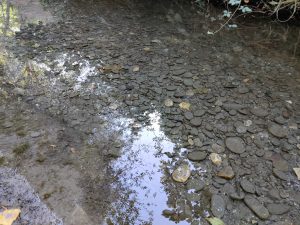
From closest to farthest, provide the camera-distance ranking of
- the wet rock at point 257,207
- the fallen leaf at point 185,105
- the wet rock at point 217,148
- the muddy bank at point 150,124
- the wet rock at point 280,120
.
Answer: the wet rock at point 257,207 < the muddy bank at point 150,124 < the wet rock at point 217,148 < the wet rock at point 280,120 < the fallen leaf at point 185,105

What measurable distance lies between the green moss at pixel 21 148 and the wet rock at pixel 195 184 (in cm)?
145

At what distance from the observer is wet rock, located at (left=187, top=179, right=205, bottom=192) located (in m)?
2.34

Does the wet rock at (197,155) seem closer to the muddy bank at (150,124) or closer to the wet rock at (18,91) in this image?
the muddy bank at (150,124)

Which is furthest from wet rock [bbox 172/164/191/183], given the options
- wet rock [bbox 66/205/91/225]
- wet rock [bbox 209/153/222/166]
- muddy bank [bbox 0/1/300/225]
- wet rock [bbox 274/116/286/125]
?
wet rock [bbox 274/116/286/125]

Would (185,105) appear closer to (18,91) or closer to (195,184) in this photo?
(195,184)

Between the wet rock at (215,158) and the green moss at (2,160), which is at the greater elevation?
the wet rock at (215,158)

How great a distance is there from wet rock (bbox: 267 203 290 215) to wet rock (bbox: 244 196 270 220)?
45 mm

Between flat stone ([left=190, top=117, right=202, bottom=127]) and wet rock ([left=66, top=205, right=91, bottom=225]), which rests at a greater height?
flat stone ([left=190, top=117, right=202, bottom=127])

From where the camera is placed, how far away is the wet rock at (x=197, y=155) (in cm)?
259

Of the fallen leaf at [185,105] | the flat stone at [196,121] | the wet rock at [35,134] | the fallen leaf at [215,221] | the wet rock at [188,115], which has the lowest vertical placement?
the fallen leaf at [215,221]

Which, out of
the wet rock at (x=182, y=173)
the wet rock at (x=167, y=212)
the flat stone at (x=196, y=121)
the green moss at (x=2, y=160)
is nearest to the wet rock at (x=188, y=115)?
the flat stone at (x=196, y=121)

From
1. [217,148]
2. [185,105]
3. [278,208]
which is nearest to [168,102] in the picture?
[185,105]

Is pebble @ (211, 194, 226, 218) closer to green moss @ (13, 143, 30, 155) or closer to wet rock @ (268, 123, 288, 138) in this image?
wet rock @ (268, 123, 288, 138)

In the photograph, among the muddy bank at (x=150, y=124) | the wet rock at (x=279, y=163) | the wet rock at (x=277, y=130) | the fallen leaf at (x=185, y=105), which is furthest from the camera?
the fallen leaf at (x=185, y=105)
